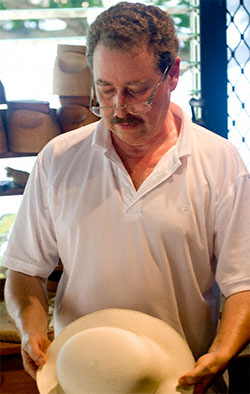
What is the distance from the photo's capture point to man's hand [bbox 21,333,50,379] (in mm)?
1184

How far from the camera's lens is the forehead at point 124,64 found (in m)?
1.15

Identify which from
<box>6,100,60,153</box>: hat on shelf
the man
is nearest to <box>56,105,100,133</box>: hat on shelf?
<box>6,100,60,153</box>: hat on shelf

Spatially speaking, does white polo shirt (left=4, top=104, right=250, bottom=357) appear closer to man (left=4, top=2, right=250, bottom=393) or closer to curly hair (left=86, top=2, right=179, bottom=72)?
man (left=4, top=2, right=250, bottom=393)

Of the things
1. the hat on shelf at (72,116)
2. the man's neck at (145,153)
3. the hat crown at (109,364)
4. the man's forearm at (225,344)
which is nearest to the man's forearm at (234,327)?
the man's forearm at (225,344)

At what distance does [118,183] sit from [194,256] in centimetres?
27

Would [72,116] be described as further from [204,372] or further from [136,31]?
[204,372]

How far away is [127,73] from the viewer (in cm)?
115

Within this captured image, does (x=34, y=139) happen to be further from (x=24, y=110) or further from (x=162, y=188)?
(x=162, y=188)

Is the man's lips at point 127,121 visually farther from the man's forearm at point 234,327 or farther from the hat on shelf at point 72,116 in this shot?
the hat on shelf at point 72,116

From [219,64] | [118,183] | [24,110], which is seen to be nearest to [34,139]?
[24,110]

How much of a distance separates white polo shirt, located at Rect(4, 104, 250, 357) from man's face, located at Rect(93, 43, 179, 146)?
11 cm

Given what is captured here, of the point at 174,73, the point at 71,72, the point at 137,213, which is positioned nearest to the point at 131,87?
the point at 174,73

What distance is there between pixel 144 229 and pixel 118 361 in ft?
1.10

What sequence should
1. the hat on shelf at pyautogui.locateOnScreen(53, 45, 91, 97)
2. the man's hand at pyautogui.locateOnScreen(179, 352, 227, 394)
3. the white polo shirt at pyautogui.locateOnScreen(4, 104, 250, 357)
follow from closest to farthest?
the man's hand at pyautogui.locateOnScreen(179, 352, 227, 394) → the white polo shirt at pyautogui.locateOnScreen(4, 104, 250, 357) → the hat on shelf at pyautogui.locateOnScreen(53, 45, 91, 97)
